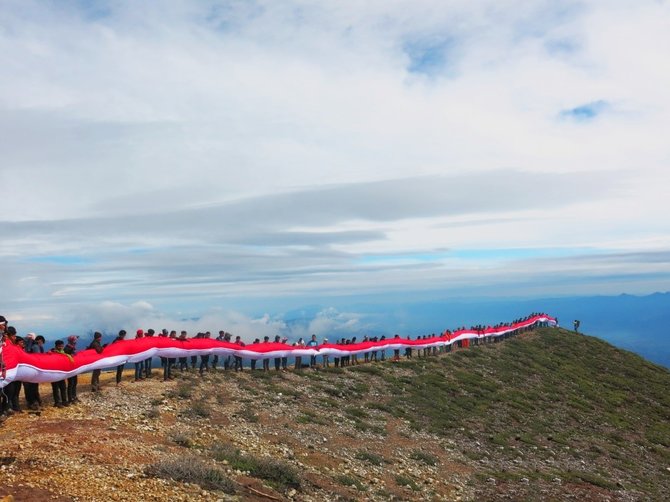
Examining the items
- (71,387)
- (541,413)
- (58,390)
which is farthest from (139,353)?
(541,413)

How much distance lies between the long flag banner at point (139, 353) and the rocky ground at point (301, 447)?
4.70 feet

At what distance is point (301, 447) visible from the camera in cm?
2180

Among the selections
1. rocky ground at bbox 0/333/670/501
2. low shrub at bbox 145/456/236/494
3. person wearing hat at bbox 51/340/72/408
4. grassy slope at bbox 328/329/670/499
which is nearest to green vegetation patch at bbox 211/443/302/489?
rocky ground at bbox 0/333/670/501

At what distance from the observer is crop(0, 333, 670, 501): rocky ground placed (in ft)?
47.5

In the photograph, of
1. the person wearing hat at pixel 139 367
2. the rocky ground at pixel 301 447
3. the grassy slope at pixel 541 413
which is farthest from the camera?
the grassy slope at pixel 541 413

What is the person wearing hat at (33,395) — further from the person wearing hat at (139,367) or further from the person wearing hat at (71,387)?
the person wearing hat at (139,367)

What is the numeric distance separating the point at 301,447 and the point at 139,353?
32.9 ft

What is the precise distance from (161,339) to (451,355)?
3427 cm

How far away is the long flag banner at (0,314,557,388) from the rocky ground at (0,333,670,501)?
1.43 metres

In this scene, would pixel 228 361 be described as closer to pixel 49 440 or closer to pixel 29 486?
pixel 49 440

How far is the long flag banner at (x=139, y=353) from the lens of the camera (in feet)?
59.8

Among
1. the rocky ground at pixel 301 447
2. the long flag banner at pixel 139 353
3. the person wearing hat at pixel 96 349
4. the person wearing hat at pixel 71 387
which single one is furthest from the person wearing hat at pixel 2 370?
the person wearing hat at pixel 96 349

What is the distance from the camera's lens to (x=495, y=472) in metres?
25.5

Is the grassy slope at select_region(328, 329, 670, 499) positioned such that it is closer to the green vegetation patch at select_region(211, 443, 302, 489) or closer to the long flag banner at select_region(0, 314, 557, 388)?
the long flag banner at select_region(0, 314, 557, 388)
